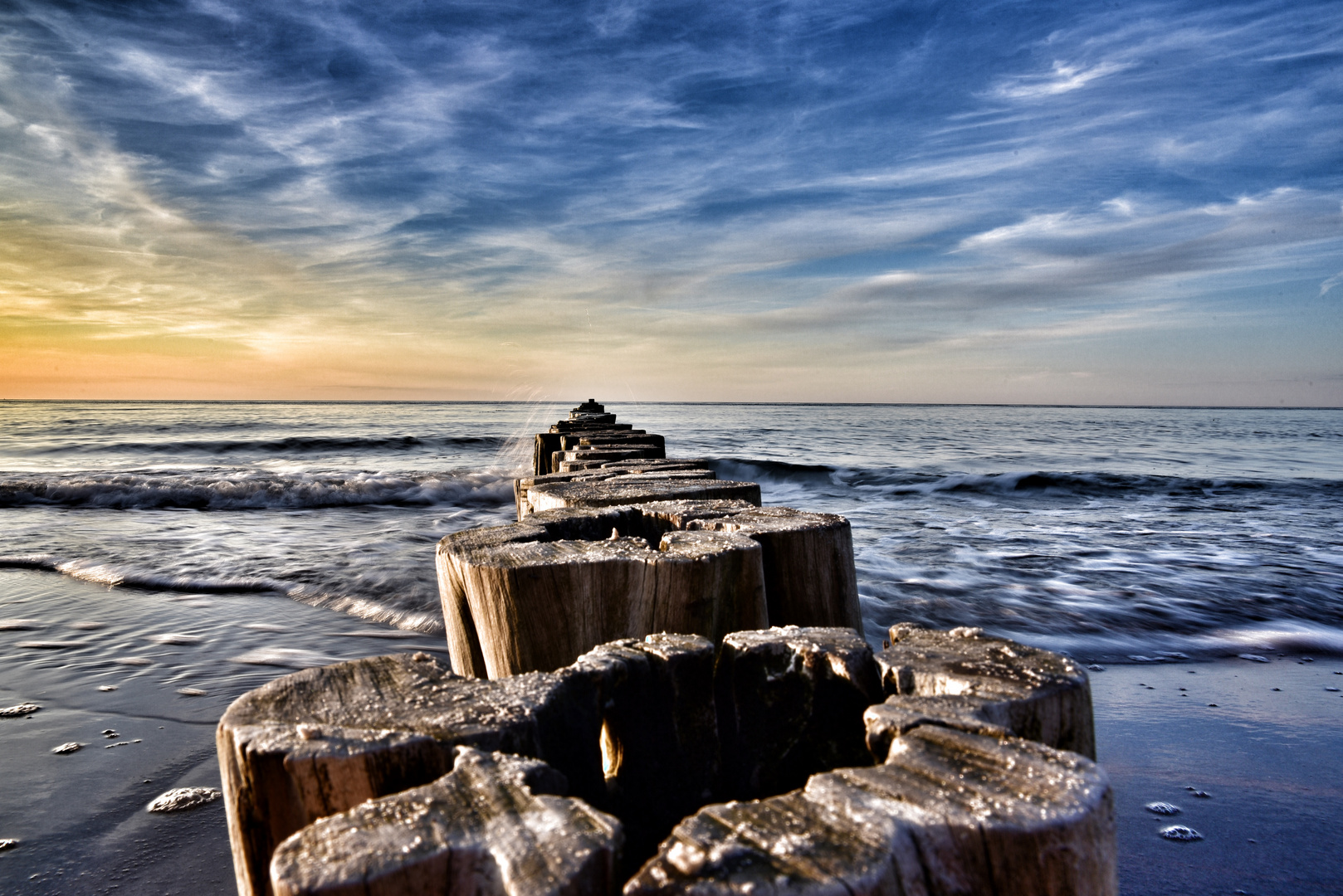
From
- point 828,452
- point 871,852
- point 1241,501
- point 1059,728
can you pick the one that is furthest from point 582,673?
point 828,452

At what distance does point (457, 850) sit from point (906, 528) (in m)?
10.3

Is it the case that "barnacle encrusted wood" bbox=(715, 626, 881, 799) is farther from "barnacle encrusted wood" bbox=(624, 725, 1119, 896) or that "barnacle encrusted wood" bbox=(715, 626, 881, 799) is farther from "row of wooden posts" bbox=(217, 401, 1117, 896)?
"barnacle encrusted wood" bbox=(624, 725, 1119, 896)

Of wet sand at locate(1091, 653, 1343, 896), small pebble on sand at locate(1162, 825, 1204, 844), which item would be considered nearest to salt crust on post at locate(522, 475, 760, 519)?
wet sand at locate(1091, 653, 1343, 896)

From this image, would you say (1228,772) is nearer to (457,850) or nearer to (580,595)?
(580,595)

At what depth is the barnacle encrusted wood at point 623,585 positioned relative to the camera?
1451 mm

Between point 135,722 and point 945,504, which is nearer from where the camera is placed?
point 135,722

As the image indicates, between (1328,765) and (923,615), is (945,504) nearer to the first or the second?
(923,615)

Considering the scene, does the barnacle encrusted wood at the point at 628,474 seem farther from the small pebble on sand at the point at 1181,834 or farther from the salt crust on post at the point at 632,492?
the small pebble on sand at the point at 1181,834

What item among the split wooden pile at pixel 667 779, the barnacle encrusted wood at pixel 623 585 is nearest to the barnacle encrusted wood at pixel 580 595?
the barnacle encrusted wood at pixel 623 585

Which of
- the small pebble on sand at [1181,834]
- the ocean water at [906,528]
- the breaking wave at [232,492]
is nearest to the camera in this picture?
the small pebble on sand at [1181,834]

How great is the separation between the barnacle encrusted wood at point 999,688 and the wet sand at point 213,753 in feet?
6.15

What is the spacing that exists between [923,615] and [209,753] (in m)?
4.81

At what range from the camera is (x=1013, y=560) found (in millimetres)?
7875

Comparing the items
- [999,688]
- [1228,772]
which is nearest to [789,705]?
[999,688]
